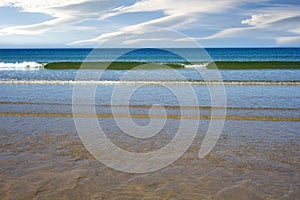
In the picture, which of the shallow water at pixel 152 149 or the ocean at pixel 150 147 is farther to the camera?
the ocean at pixel 150 147

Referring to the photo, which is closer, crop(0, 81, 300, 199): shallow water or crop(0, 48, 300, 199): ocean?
crop(0, 81, 300, 199): shallow water

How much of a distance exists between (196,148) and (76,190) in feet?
9.48

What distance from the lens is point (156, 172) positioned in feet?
16.5

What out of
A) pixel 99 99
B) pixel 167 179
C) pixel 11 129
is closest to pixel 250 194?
pixel 167 179

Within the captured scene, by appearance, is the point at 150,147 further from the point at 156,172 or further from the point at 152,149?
the point at 156,172

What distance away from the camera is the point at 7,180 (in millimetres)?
4629

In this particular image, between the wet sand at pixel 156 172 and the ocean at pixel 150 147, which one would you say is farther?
the ocean at pixel 150 147

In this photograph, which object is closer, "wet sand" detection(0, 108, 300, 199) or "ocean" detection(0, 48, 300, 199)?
"wet sand" detection(0, 108, 300, 199)

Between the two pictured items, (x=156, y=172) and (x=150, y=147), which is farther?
(x=150, y=147)

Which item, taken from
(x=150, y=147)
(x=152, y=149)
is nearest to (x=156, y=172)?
(x=152, y=149)

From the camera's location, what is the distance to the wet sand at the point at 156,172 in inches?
168

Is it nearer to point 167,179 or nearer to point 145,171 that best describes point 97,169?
point 145,171

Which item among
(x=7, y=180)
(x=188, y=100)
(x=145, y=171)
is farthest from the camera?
(x=188, y=100)

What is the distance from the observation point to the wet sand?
427 cm
